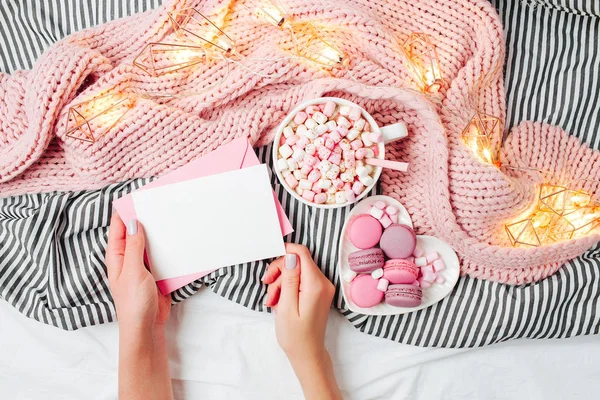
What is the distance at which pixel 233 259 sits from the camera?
36.2 inches

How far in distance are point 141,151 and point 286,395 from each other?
1.70ft

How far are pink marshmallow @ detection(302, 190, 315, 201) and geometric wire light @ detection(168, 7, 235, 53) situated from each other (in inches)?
11.5

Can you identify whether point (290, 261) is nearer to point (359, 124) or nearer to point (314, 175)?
point (314, 175)

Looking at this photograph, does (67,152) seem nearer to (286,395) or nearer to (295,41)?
(295,41)

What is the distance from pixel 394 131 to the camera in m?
0.85

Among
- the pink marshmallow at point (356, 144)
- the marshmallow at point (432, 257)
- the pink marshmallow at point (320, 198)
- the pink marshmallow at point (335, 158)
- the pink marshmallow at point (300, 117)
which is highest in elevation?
the pink marshmallow at point (300, 117)

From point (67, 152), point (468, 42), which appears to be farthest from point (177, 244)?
point (468, 42)

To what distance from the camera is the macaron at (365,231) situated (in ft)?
2.90

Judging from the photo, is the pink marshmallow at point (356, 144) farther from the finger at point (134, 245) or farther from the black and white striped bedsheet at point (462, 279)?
the finger at point (134, 245)

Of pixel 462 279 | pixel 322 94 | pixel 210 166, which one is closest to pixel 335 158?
pixel 322 94

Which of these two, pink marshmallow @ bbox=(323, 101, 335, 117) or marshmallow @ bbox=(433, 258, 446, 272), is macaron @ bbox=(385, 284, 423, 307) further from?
pink marshmallow @ bbox=(323, 101, 335, 117)

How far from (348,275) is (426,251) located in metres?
0.14

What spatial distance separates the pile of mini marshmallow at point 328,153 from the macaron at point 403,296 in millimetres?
166

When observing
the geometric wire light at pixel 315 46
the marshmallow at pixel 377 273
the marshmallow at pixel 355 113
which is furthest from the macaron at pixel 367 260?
the geometric wire light at pixel 315 46
